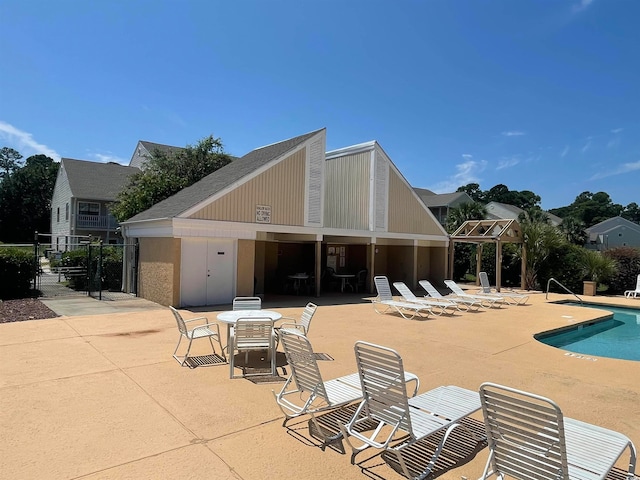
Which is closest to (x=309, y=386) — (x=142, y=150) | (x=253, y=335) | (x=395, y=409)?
(x=395, y=409)

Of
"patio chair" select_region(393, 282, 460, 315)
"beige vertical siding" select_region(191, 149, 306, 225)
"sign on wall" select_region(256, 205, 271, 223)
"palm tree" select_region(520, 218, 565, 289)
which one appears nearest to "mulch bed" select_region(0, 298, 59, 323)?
"beige vertical siding" select_region(191, 149, 306, 225)

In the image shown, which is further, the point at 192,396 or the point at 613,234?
the point at 613,234

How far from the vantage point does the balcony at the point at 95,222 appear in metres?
30.9

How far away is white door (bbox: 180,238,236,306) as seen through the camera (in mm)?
13812

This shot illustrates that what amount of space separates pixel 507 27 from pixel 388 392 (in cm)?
1536

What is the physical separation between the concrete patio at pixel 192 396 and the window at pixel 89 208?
23.7 meters

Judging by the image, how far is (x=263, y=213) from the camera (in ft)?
50.8

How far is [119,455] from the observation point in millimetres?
3740

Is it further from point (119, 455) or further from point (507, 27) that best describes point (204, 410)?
point (507, 27)

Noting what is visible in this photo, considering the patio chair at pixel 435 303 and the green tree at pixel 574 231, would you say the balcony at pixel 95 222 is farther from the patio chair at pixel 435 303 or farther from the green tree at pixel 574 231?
the green tree at pixel 574 231


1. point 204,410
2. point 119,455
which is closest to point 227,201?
point 204,410

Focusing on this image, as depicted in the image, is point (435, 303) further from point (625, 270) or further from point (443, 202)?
point (443, 202)

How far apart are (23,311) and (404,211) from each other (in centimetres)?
1590

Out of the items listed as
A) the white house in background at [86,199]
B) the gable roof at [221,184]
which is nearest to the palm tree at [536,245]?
the gable roof at [221,184]
